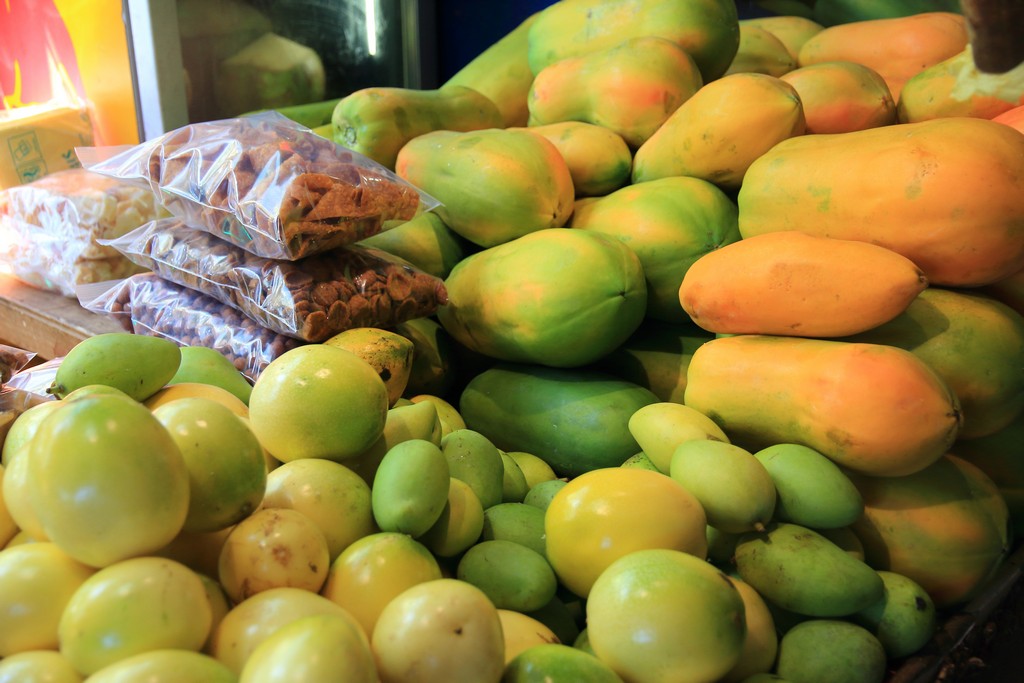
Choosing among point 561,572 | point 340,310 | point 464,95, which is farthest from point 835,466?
point 464,95

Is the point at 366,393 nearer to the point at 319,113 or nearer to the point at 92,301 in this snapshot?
the point at 92,301

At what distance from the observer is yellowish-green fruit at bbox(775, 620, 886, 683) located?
2.16 ft

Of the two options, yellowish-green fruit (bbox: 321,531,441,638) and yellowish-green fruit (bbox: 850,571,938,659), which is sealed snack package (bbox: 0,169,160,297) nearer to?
yellowish-green fruit (bbox: 321,531,441,638)

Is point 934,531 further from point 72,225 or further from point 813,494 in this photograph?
point 72,225

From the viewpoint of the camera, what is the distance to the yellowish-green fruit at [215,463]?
0.58 meters

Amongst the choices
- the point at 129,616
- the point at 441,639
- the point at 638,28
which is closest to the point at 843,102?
the point at 638,28

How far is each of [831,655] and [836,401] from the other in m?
0.25

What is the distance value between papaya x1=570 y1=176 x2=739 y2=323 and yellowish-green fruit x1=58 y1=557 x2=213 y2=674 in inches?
31.4

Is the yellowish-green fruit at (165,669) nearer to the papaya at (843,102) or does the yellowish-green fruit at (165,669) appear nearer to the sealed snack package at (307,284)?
the sealed snack package at (307,284)

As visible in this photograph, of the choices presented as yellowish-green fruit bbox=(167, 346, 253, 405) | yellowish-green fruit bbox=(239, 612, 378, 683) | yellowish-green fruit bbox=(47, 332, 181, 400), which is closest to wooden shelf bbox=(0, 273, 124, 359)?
yellowish-green fruit bbox=(167, 346, 253, 405)

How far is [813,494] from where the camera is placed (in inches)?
29.3

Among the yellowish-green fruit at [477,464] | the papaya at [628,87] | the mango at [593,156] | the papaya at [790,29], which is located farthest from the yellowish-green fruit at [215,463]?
the papaya at [790,29]

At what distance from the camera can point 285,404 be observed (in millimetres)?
735

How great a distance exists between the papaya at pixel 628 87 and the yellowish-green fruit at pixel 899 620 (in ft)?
2.80
